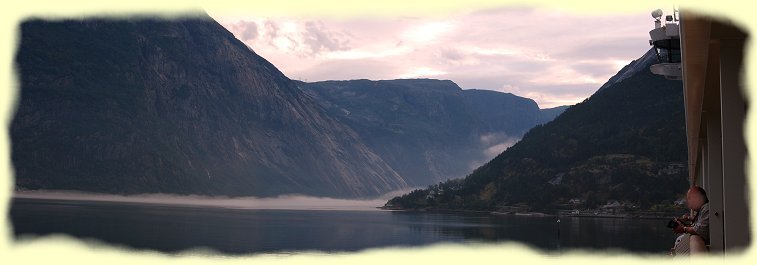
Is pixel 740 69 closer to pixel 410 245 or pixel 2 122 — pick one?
pixel 2 122

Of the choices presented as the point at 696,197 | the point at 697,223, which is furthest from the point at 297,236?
the point at 696,197

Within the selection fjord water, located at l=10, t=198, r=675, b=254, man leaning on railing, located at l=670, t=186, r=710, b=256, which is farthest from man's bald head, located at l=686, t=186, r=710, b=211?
fjord water, located at l=10, t=198, r=675, b=254

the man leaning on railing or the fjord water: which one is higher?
the man leaning on railing

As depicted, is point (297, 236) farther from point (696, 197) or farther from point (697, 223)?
point (696, 197)

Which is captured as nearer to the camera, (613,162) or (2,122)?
(2,122)

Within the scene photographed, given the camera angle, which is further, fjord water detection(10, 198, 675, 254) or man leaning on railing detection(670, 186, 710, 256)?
fjord water detection(10, 198, 675, 254)

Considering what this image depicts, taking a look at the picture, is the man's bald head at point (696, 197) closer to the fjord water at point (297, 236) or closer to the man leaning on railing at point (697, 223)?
the man leaning on railing at point (697, 223)

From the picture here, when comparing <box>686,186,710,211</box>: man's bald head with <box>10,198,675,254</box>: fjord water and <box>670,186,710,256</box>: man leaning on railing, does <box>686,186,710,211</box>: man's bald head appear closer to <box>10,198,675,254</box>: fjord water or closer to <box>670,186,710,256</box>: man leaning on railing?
<box>670,186,710,256</box>: man leaning on railing

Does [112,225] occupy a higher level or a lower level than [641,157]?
lower

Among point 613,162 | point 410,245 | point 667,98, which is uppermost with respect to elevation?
point 667,98

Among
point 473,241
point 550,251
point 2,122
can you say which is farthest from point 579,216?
point 2,122

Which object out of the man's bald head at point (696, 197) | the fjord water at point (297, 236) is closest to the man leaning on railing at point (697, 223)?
the man's bald head at point (696, 197)
